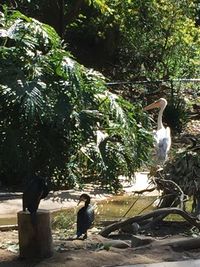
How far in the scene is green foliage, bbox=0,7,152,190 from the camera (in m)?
9.45

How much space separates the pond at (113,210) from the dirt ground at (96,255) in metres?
1.84

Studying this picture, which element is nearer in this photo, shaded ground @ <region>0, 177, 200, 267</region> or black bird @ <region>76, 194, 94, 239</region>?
shaded ground @ <region>0, 177, 200, 267</region>

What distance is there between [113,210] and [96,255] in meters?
3.49

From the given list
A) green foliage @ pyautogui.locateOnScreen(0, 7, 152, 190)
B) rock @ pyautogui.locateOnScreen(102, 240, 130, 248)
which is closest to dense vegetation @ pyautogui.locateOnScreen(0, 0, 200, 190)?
green foliage @ pyautogui.locateOnScreen(0, 7, 152, 190)

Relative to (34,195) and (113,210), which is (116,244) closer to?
(34,195)

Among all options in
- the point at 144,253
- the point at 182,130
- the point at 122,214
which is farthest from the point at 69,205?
the point at 182,130

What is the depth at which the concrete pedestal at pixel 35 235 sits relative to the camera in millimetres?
5930

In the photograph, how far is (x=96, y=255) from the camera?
20.1 ft

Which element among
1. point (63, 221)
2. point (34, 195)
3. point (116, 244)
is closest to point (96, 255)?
point (116, 244)

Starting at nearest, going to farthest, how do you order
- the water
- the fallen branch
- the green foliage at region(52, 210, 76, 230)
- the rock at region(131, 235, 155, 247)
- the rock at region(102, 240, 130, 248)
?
the rock at region(102, 240, 130, 248), the rock at region(131, 235, 155, 247), the fallen branch, the green foliage at region(52, 210, 76, 230), the water

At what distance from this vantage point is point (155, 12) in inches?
766

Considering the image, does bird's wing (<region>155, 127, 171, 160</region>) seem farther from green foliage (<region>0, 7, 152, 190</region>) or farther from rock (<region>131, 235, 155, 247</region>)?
rock (<region>131, 235, 155, 247</region>)

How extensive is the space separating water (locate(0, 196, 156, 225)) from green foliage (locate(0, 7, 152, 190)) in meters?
0.33

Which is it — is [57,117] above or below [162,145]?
above
